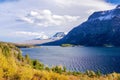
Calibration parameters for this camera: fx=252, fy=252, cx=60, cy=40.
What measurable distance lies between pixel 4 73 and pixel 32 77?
218cm

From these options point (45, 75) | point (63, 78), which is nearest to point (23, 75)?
point (45, 75)

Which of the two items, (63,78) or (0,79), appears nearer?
(0,79)

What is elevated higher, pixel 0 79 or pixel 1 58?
pixel 1 58

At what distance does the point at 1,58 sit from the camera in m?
20.1

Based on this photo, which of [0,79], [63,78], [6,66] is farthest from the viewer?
[63,78]

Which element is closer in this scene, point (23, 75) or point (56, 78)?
point (23, 75)

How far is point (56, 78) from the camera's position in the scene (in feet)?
68.4

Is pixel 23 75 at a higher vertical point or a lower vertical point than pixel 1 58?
lower

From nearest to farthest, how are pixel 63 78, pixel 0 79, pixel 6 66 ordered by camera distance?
pixel 0 79 < pixel 6 66 < pixel 63 78

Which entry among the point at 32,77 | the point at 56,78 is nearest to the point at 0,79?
the point at 32,77

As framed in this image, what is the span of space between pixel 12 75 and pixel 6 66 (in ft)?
3.10

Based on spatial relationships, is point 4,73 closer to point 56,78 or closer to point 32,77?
point 32,77

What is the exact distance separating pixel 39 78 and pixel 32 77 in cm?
94

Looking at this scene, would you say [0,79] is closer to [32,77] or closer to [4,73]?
[4,73]
